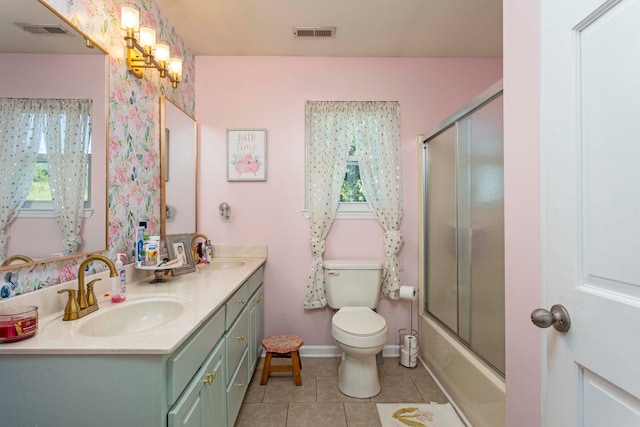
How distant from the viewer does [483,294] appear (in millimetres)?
1628

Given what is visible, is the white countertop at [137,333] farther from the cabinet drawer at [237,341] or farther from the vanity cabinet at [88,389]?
the cabinet drawer at [237,341]

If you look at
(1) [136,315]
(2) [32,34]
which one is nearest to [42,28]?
(2) [32,34]

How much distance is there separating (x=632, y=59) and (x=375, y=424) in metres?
1.91

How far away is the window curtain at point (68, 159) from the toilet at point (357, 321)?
155 centimetres

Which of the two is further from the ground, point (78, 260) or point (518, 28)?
point (518, 28)

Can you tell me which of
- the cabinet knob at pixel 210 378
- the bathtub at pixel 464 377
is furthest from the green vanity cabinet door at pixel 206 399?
the bathtub at pixel 464 377

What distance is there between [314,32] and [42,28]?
1.62 metres

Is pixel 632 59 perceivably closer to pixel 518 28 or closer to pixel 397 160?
pixel 518 28

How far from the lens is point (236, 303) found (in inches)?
63.6

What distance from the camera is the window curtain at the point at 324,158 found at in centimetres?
246

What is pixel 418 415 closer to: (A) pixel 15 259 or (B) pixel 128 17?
(A) pixel 15 259

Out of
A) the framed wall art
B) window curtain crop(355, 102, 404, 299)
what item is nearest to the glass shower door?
window curtain crop(355, 102, 404, 299)

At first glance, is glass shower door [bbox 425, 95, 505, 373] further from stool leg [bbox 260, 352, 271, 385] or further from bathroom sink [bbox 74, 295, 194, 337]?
bathroom sink [bbox 74, 295, 194, 337]

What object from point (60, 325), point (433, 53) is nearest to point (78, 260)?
point (60, 325)
